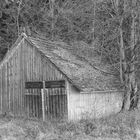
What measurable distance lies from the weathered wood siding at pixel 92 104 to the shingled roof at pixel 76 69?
1.97 feet

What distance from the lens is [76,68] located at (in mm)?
17500

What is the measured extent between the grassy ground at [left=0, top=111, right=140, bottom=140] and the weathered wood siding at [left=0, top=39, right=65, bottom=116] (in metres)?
2.33

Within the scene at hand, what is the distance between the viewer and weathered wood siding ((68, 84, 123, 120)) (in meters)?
15.5

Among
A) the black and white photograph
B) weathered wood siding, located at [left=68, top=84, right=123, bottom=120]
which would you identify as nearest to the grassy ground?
the black and white photograph

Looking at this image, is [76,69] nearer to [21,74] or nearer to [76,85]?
[76,85]

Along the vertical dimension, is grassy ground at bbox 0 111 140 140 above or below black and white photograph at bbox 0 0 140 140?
below

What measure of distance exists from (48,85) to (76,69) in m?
2.46

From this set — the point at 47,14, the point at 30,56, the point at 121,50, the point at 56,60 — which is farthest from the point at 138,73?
the point at 47,14

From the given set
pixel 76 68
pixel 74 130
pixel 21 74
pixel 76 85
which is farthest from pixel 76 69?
pixel 74 130

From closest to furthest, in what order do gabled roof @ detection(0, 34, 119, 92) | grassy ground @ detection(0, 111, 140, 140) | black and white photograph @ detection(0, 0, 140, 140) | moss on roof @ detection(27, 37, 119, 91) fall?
grassy ground @ detection(0, 111, 140, 140) < black and white photograph @ detection(0, 0, 140, 140) < gabled roof @ detection(0, 34, 119, 92) < moss on roof @ detection(27, 37, 119, 91)

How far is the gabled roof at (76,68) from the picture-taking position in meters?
15.9

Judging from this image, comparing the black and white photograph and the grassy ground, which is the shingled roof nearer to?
the black and white photograph

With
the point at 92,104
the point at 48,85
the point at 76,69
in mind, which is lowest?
the point at 92,104

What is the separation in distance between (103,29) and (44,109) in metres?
7.23
